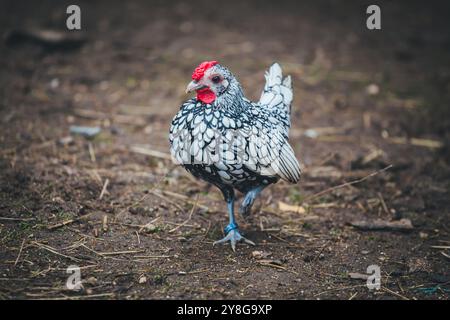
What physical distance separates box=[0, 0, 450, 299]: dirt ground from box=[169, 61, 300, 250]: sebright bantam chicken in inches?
22.4

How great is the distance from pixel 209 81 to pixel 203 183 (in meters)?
1.46

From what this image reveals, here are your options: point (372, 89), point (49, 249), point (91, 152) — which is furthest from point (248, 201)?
point (372, 89)

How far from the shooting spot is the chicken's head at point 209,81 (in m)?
3.70

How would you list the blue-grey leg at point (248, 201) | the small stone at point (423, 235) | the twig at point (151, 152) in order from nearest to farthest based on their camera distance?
the blue-grey leg at point (248, 201) < the small stone at point (423, 235) < the twig at point (151, 152)

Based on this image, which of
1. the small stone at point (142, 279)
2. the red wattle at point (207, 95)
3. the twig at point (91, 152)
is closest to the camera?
the small stone at point (142, 279)

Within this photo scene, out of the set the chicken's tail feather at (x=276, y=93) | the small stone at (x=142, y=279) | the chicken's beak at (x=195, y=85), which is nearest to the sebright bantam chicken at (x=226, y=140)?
the chicken's beak at (x=195, y=85)

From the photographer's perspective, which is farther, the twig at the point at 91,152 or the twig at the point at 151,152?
the twig at the point at 151,152

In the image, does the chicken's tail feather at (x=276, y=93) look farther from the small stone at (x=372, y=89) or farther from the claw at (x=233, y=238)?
the small stone at (x=372, y=89)

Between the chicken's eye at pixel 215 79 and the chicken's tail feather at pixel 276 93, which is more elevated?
the chicken's eye at pixel 215 79

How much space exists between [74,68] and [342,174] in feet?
12.6

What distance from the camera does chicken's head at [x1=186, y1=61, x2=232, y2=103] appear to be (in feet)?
12.1

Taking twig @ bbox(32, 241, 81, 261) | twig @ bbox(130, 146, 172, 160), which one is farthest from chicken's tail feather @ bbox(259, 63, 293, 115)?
twig @ bbox(32, 241, 81, 261)

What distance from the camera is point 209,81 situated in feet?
12.3

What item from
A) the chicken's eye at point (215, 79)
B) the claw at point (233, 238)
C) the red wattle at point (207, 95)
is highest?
the chicken's eye at point (215, 79)
